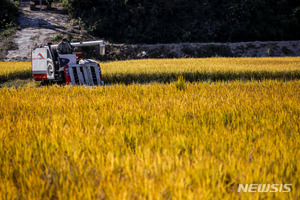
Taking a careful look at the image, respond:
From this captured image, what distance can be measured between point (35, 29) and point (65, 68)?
803 inches

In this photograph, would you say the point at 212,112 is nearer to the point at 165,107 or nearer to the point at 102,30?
the point at 165,107

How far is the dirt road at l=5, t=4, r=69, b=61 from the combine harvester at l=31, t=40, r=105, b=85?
13.0 metres

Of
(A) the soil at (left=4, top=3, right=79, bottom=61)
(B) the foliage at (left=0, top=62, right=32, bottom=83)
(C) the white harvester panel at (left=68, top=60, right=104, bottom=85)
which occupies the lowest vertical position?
(B) the foliage at (left=0, top=62, right=32, bottom=83)

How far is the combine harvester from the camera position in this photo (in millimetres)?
8687

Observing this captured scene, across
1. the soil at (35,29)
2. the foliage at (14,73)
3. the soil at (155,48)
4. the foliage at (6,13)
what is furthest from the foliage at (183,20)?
the foliage at (14,73)

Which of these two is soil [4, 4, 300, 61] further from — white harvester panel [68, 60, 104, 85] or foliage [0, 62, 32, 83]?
white harvester panel [68, 60, 104, 85]

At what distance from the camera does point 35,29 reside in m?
26.0

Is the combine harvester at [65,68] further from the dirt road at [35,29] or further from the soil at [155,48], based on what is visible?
the dirt road at [35,29]

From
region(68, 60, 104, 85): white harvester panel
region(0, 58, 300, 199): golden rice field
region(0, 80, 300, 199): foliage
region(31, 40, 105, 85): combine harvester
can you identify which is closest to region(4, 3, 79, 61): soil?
region(31, 40, 105, 85): combine harvester

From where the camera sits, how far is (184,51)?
78.8 ft

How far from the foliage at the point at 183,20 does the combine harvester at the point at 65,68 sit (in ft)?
58.3

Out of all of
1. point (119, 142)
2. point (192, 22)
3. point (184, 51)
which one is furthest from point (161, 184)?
point (192, 22)

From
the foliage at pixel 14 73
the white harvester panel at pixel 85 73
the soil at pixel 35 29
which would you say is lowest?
the foliage at pixel 14 73

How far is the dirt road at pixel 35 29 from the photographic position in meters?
21.7
